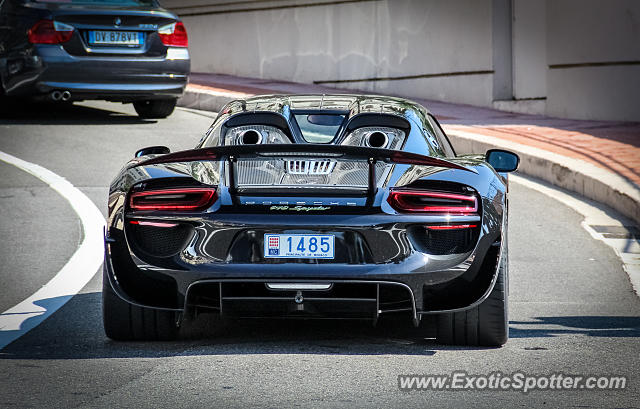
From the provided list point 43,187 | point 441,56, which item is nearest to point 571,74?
point 441,56

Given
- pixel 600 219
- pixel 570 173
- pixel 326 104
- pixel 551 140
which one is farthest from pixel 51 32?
pixel 326 104

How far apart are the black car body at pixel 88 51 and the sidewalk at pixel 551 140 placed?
2.83 m

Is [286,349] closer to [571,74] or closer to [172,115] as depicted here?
[172,115]

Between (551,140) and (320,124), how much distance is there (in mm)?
8248

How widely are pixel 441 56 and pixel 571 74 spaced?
239 centimetres

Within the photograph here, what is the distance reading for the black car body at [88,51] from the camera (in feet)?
45.7

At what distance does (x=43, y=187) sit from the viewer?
1115cm

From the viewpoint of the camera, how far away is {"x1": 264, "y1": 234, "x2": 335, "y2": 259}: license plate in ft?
18.2

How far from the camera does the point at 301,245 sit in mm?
5543

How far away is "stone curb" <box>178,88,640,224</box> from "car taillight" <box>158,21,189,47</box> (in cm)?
320

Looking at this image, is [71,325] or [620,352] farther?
[71,325]

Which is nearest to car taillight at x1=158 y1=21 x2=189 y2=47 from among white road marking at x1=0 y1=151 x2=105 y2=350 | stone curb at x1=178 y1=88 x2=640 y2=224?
stone curb at x1=178 y1=88 x2=640 y2=224

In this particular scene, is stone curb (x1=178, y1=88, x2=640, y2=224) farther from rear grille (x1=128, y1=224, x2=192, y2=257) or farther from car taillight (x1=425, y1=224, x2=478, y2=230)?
rear grille (x1=128, y1=224, x2=192, y2=257)

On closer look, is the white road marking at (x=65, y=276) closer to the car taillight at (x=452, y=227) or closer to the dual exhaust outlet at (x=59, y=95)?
the car taillight at (x=452, y=227)
